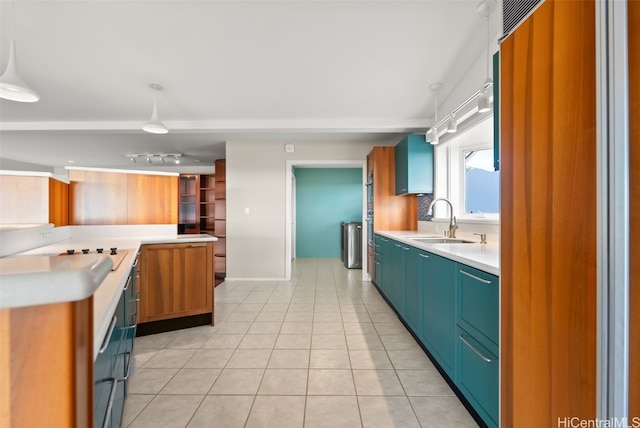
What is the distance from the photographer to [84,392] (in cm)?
45

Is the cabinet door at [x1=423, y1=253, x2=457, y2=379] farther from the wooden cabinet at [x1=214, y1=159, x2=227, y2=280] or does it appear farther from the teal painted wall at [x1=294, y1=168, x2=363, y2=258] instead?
the teal painted wall at [x1=294, y1=168, x2=363, y2=258]

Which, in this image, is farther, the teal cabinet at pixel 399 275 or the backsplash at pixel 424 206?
the backsplash at pixel 424 206

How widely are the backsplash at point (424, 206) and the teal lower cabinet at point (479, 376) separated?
7.51ft

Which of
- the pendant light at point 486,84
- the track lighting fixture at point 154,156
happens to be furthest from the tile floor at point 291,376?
the track lighting fixture at point 154,156

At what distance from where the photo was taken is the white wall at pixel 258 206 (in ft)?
14.9

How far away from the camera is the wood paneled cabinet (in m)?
Answer: 2.35

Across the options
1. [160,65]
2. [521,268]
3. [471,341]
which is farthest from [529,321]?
[160,65]

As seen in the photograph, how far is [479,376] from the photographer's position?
1.30 metres

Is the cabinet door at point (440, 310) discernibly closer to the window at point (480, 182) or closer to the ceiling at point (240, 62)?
the window at point (480, 182)

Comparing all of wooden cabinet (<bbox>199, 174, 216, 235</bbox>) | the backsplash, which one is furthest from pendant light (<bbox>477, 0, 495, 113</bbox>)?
wooden cabinet (<bbox>199, 174, 216, 235</bbox>)

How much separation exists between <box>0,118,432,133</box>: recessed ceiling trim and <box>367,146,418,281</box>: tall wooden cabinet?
400mm

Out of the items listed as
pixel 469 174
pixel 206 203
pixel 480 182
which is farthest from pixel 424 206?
pixel 206 203

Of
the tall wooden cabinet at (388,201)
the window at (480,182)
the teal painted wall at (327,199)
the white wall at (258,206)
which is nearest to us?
the window at (480,182)

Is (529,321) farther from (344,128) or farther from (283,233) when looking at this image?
(283,233)
